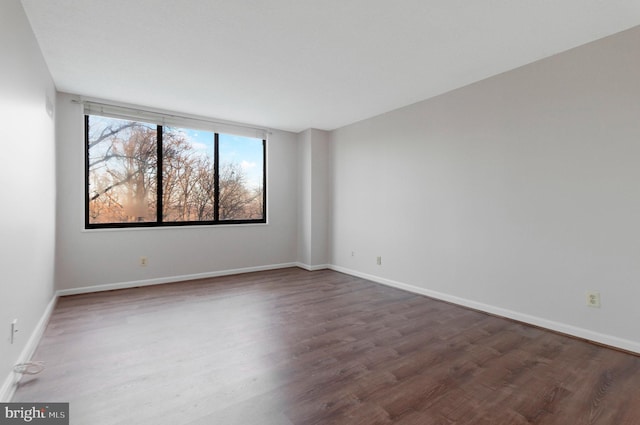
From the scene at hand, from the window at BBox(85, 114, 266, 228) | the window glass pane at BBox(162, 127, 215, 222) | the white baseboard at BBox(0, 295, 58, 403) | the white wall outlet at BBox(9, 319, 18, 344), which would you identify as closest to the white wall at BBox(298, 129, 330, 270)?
the window at BBox(85, 114, 266, 228)

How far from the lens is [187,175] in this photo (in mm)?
4562

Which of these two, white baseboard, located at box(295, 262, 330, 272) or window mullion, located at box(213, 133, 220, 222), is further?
white baseboard, located at box(295, 262, 330, 272)

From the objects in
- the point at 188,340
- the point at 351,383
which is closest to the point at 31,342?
the point at 188,340

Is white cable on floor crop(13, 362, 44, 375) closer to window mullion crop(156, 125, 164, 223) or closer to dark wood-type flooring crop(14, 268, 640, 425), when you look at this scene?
dark wood-type flooring crop(14, 268, 640, 425)

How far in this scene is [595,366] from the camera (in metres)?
2.07

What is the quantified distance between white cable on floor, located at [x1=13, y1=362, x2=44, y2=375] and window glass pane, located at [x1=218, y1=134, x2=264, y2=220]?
3.04m

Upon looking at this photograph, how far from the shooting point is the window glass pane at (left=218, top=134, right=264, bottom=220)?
4910mm

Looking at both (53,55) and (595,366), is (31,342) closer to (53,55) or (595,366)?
(53,55)

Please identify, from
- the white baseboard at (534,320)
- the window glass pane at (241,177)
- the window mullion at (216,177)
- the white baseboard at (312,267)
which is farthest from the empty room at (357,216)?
the white baseboard at (312,267)

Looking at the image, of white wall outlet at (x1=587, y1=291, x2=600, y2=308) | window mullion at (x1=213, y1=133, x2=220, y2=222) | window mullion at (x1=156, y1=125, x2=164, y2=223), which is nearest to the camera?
white wall outlet at (x1=587, y1=291, x2=600, y2=308)

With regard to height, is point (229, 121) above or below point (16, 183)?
above

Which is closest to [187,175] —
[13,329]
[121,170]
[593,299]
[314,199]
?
[121,170]

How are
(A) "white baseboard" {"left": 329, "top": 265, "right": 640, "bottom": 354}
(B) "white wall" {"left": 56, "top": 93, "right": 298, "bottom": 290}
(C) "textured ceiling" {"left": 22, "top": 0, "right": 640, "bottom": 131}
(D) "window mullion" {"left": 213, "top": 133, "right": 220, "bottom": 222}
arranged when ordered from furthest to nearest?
(D) "window mullion" {"left": 213, "top": 133, "right": 220, "bottom": 222}
(B) "white wall" {"left": 56, "top": 93, "right": 298, "bottom": 290}
(A) "white baseboard" {"left": 329, "top": 265, "right": 640, "bottom": 354}
(C) "textured ceiling" {"left": 22, "top": 0, "right": 640, "bottom": 131}

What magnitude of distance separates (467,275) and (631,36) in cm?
241
